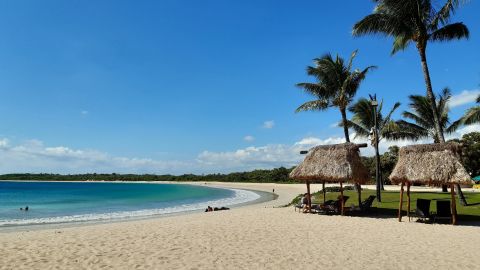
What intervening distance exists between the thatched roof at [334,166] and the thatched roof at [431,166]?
178 cm

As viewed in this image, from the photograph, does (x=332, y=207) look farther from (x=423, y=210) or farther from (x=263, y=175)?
(x=263, y=175)

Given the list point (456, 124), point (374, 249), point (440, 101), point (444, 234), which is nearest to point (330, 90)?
point (440, 101)

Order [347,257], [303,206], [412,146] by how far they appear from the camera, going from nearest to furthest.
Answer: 1. [347,257]
2. [412,146]
3. [303,206]

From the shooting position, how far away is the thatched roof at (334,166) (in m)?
14.2

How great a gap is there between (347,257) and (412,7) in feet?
43.2

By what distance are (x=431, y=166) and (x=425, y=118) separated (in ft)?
51.1

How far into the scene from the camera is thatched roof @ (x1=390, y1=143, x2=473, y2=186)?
38.5ft

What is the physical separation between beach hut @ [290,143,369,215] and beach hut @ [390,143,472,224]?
1.78 metres

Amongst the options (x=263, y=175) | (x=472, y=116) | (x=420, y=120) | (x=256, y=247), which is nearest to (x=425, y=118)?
(x=420, y=120)

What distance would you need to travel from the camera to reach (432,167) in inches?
479

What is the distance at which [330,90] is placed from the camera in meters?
24.2

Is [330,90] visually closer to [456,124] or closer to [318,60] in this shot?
[318,60]

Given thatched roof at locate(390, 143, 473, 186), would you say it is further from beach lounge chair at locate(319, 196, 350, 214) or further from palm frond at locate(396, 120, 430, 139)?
palm frond at locate(396, 120, 430, 139)

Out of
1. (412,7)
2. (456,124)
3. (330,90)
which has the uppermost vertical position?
(412,7)
